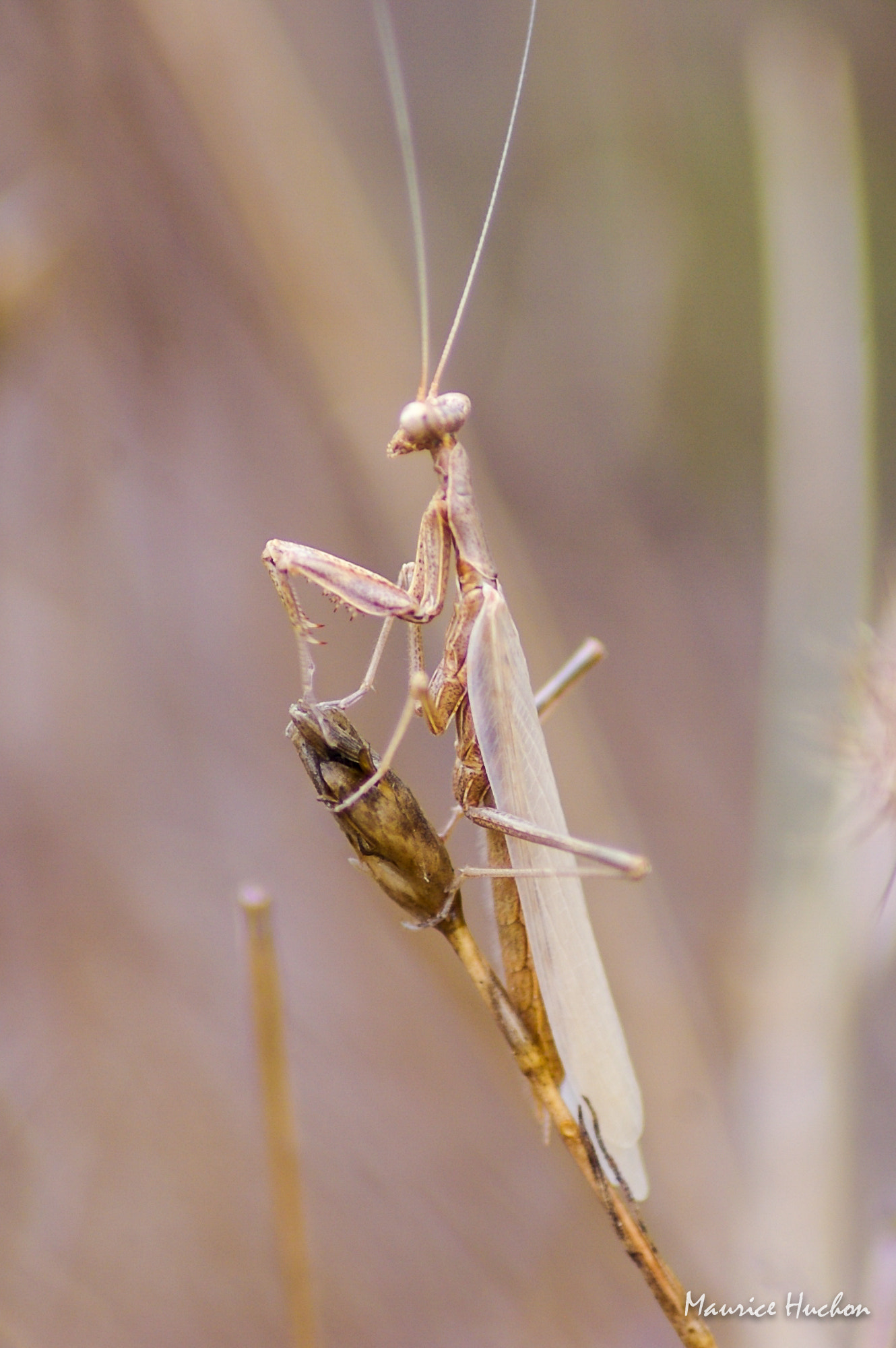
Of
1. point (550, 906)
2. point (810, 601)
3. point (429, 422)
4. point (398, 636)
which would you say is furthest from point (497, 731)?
point (810, 601)

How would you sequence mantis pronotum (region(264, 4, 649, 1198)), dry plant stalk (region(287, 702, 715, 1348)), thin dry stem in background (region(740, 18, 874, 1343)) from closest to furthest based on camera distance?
dry plant stalk (region(287, 702, 715, 1348)), mantis pronotum (region(264, 4, 649, 1198)), thin dry stem in background (region(740, 18, 874, 1343))

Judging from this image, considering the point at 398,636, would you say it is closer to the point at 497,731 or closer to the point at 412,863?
the point at 497,731

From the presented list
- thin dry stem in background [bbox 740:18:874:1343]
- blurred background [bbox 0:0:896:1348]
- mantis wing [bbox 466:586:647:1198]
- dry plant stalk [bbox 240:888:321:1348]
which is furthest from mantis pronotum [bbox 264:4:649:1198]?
thin dry stem in background [bbox 740:18:874:1343]

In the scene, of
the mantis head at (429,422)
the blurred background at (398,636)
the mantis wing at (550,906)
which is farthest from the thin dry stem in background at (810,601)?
the mantis head at (429,422)
